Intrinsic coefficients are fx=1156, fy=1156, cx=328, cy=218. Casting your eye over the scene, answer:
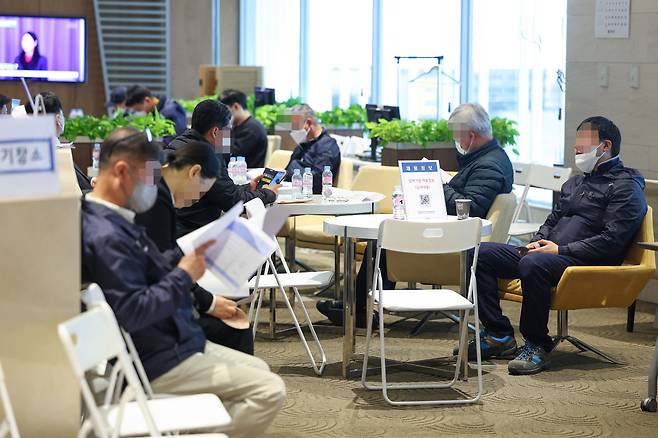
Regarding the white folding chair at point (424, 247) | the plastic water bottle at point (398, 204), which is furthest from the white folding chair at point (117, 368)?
the plastic water bottle at point (398, 204)

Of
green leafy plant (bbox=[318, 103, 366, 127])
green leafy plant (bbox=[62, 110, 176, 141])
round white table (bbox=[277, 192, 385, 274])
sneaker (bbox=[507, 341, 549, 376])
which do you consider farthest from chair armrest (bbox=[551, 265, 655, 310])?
green leafy plant (bbox=[318, 103, 366, 127])

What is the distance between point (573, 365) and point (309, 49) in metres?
9.32

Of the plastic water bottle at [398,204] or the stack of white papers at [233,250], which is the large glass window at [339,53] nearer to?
the plastic water bottle at [398,204]

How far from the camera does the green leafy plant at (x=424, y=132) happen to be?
28.8 ft

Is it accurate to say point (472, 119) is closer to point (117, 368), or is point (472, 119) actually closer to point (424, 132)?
point (424, 132)

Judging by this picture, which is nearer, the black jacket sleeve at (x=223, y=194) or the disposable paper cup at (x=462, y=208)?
the disposable paper cup at (x=462, y=208)

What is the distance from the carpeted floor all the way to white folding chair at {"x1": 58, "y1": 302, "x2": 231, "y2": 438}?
138 cm

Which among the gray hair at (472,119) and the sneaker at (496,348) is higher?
the gray hair at (472,119)

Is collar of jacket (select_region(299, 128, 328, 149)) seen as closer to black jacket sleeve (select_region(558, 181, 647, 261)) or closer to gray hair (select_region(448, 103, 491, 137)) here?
gray hair (select_region(448, 103, 491, 137))

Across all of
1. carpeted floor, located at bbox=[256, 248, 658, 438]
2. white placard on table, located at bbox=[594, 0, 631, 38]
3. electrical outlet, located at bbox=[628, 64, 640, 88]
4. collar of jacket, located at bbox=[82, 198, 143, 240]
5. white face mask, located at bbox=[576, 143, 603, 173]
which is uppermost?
white placard on table, located at bbox=[594, 0, 631, 38]

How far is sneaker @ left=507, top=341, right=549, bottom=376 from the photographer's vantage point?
237 inches

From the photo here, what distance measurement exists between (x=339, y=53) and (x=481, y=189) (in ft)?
24.3

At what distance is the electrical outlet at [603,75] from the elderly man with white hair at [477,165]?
1.77 m

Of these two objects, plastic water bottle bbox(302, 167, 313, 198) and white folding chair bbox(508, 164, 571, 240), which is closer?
plastic water bottle bbox(302, 167, 313, 198)
